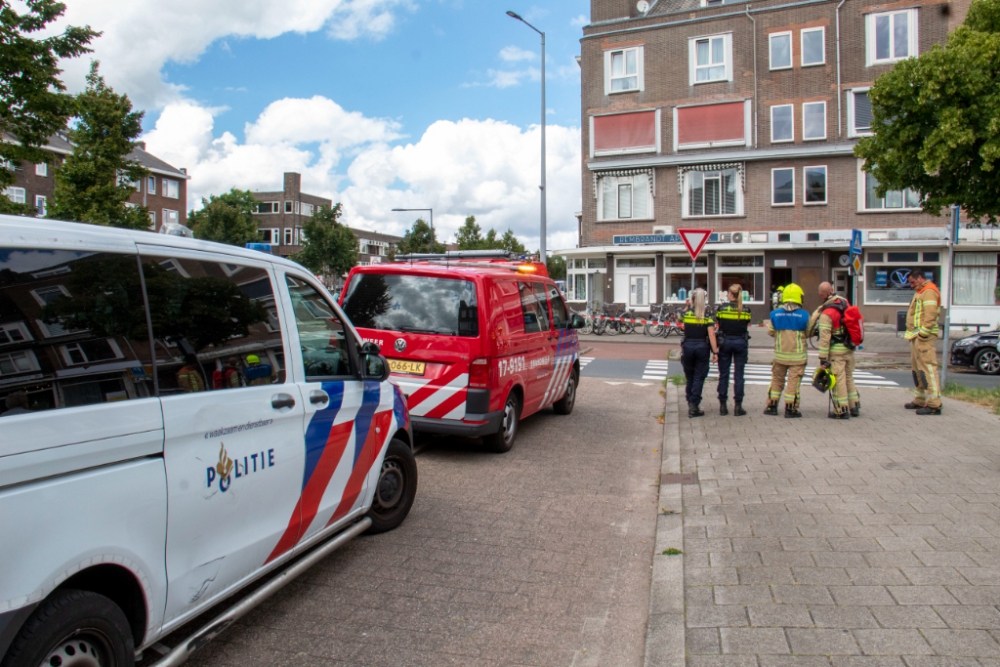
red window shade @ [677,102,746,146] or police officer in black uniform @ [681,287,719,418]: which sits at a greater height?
red window shade @ [677,102,746,146]

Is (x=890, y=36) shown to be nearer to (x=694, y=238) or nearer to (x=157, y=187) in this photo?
(x=694, y=238)

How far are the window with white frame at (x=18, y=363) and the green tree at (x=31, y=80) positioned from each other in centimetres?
1186

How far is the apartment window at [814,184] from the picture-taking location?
103ft

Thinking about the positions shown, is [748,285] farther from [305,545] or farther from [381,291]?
[305,545]

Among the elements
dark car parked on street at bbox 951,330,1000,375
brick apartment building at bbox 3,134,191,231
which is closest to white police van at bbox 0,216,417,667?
dark car parked on street at bbox 951,330,1000,375

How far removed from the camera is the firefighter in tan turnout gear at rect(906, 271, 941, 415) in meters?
9.35

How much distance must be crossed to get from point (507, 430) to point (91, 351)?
5.52m

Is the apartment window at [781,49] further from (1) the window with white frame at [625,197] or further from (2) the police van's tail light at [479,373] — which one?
(2) the police van's tail light at [479,373]

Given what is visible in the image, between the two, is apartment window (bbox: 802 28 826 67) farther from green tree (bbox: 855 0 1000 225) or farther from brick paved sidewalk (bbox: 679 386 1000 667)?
brick paved sidewalk (bbox: 679 386 1000 667)

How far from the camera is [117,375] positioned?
104 inches

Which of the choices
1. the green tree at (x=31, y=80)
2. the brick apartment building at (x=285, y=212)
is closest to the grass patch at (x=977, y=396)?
the green tree at (x=31, y=80)

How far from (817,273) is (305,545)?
31756 mm

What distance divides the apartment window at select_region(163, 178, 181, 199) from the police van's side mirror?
62633mm

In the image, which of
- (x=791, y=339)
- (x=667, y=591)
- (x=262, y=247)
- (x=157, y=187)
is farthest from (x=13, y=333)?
(x=157, y=187)
